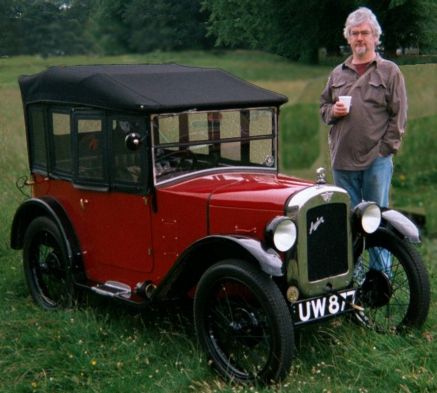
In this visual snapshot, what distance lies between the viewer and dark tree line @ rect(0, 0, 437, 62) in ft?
20.9

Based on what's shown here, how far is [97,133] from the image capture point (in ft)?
16.6

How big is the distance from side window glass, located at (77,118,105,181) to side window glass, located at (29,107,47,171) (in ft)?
1.84

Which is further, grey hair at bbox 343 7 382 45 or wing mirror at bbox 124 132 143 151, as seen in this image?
grey hair at bbox 343 7 382 45

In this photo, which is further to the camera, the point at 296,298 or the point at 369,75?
the point at 369,75

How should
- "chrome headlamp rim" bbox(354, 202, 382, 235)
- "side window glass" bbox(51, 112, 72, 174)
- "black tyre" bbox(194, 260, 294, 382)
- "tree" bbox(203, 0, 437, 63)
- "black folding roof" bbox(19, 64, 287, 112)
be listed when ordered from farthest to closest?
"tree" bbox(203, 0, 437, 63)
"side window glass" bbox(51, 112, 72, 174)
"black folding roof" bbox(19, 64, 287, 112)
"chrome headlamp rim" bbox(354, 202, 382, 235)
"black tyre" bbox(194, 260, 294, 382)

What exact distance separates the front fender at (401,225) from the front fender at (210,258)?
946 mm

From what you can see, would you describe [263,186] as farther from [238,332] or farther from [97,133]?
[97,133]

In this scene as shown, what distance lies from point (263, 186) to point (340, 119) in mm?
978

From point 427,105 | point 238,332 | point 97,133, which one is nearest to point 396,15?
point 427,105

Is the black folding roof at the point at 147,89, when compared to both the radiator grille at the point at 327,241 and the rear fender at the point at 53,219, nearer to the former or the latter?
the rear fender at the point at 53,219

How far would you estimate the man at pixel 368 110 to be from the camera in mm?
5059

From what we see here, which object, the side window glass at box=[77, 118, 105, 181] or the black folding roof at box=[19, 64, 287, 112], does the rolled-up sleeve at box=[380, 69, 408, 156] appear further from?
the side window glass at box=[77, 118, 105, 181]

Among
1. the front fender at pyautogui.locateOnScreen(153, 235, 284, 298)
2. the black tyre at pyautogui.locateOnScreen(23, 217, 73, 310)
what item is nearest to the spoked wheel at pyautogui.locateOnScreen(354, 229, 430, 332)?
the front fender at pyautogui.locateOnScreen(153, 235, 284, 298)

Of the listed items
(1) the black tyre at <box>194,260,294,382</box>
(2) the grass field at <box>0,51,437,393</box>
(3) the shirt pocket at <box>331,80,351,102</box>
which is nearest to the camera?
(1) the black tyre at <box>194,260,294,382</box>
